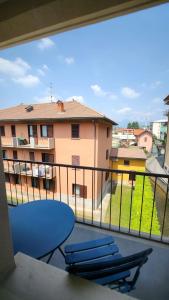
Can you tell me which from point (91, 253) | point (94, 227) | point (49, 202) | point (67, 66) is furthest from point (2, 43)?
point (67, 66)

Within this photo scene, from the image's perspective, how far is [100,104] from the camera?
29.0 feet

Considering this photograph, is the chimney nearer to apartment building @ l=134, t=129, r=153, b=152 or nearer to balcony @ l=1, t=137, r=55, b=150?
balcony @ l=1, t=137, r=55, b=150

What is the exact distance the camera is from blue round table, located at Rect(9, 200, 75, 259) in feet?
3.48

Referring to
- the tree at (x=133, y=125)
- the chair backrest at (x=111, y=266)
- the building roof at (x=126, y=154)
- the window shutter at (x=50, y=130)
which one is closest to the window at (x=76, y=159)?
the window shutter at (x=50, y=130)

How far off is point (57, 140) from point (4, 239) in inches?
347

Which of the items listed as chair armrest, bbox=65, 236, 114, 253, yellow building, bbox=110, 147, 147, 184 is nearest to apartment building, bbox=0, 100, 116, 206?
yellow building, bbox=110, 147, 147, 184

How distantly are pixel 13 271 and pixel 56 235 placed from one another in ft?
1.05

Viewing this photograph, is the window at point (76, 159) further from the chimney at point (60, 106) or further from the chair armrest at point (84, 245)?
the chair armrest at point (84, 245)

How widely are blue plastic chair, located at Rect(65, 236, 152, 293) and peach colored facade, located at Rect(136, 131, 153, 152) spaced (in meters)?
24.6

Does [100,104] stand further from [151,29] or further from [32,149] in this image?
[151,29]

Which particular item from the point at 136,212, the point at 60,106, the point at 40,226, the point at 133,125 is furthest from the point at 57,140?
the point at 133,125

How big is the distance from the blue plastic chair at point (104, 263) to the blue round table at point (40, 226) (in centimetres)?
20

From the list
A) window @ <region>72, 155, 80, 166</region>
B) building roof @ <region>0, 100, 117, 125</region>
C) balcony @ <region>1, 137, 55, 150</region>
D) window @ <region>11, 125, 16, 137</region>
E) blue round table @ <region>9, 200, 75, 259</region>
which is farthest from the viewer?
window @ <region>11, 125, 16, 137</region>

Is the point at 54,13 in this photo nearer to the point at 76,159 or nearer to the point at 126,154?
the point at 76,159
